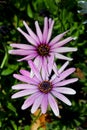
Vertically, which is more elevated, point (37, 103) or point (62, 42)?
point (62, 42)

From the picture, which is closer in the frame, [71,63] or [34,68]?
[34,68]

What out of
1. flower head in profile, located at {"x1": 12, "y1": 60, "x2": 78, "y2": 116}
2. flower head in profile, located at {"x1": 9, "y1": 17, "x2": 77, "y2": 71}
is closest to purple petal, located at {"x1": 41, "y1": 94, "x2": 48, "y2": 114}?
flower head in profile, located at {"x1": 12, "y1": 60, "x2": 78, "y2": 116}

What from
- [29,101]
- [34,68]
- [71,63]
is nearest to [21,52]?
[34,68]

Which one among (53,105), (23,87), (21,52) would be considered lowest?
(53,105)

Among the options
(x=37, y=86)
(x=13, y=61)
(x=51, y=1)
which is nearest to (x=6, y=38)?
(x=13, y=61)

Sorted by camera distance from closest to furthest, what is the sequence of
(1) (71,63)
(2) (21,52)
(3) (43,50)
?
(2) (21,52), (3) (43,50), (1) (71,63)

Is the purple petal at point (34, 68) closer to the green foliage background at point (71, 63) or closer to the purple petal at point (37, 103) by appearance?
the purple petal at point (37, 103)

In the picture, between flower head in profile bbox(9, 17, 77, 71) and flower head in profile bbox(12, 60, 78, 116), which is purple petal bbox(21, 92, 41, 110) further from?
flower head in profile bbox(9, 17, 77, 71)

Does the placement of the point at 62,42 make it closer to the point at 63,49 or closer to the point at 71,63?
the point at 63,49
